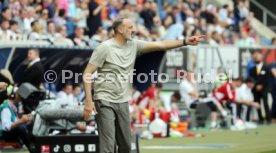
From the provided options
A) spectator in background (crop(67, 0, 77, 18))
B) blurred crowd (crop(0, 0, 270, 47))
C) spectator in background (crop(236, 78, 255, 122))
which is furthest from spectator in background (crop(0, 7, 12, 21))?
spectator in background (crop(236, 78, 255, 122))

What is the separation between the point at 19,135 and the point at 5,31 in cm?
464

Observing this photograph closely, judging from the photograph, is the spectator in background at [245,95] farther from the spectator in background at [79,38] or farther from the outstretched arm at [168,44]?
the outstretched arm at [168,44]

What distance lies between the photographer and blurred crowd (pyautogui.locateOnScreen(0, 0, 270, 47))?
2259 centimetres

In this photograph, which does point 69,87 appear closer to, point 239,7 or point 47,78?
point 47,78

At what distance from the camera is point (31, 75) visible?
1903 centimetres

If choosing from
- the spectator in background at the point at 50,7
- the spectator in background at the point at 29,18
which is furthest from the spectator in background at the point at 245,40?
the spectator in background at the point at 29,18

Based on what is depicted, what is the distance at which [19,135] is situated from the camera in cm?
1761

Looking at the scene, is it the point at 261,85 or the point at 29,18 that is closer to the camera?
the point at 29,18

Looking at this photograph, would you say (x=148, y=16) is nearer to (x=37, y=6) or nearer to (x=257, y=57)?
(x=257, y=57)

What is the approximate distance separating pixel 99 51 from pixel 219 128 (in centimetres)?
1290

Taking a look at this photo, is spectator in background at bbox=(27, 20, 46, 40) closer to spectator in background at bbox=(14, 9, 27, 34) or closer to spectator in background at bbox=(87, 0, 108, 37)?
spectator in background at bbox=(14, 9, 27, 34)

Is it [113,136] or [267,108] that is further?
[267,108]

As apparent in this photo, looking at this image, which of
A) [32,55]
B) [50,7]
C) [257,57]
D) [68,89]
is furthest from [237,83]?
[32,55]

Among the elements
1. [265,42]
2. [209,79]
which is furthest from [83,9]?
[265,42]
